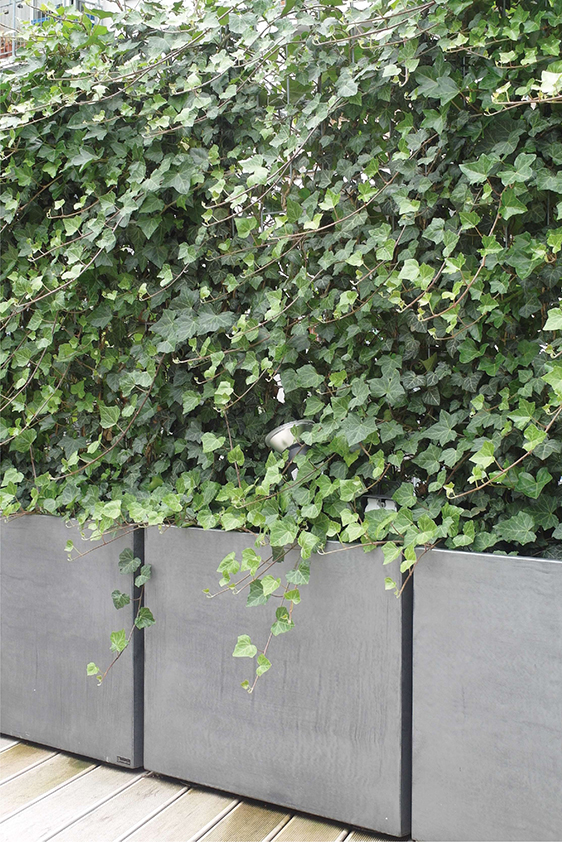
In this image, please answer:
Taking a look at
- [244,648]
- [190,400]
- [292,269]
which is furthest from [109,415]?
[244,648]

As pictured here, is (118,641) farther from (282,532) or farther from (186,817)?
(282,532)

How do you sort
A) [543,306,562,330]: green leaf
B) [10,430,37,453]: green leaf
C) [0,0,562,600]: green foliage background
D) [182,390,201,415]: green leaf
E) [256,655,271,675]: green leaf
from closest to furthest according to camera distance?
1. [543,306,562,330]: green leaf
2. [0,0,562,600]: green foliage background
3. [256,655,271,675]: green leaf
4. [182,390,201,415]: green leaf
5. [10,430,37,453]: green leaf

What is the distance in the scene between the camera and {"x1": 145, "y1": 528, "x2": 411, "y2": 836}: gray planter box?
161cm

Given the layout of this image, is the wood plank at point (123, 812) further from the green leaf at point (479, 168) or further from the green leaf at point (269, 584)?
the green leaf at point (479, 168)

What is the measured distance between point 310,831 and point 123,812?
18.0 inches

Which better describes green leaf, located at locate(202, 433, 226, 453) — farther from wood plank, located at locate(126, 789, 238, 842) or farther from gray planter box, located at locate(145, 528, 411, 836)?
wood plank, located at locate(126, 789, 238, 842)

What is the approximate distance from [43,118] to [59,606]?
53.6 inches

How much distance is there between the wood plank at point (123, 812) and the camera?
1.68 metres

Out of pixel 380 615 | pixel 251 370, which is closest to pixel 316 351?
pixel 251 370

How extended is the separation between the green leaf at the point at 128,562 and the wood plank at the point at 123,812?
1.79 ft

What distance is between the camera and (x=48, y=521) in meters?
2.15

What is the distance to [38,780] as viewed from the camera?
1.95 meters

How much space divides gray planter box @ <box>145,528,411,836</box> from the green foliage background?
0.11 m

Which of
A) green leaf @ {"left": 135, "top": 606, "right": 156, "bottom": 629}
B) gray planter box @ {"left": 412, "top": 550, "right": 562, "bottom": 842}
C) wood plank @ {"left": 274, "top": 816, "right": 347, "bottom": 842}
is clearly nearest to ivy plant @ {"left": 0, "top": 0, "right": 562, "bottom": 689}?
gray planter box @ {"left": 412, "top": 550, "right": 562, "bottom": 842}
